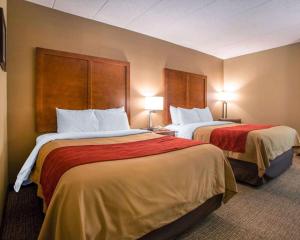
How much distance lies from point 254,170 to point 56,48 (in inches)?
130

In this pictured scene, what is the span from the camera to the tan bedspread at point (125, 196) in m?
0.99

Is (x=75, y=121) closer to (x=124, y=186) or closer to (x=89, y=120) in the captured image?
(x=89, y=120)

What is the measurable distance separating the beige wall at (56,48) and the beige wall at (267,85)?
7.57ft

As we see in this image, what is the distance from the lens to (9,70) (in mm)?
2473

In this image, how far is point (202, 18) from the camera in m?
3.06

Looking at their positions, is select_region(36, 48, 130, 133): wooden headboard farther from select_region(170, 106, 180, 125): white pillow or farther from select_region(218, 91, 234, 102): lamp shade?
select_region(218, 91, 234, 102): lamp shade

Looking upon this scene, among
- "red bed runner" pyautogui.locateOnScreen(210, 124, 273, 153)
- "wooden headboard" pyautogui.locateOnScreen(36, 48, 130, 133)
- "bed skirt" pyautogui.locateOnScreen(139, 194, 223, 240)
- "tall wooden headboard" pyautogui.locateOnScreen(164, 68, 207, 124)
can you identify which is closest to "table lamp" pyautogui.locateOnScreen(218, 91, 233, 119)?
Result: "tall wooden headboard" pyautogui.locateOnScreen(164, 68, 207, 124)

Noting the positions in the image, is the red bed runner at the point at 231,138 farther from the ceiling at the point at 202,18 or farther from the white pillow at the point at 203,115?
the ceiling at the point at 202,18

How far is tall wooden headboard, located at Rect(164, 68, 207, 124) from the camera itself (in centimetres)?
413

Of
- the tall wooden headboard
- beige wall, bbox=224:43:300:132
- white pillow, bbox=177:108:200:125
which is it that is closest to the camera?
white pillow, bbox=177:108:200:125

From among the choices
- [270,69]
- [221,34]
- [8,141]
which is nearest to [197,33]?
Result: [221,34]

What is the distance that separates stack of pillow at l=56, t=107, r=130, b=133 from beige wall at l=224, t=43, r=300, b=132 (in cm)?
362

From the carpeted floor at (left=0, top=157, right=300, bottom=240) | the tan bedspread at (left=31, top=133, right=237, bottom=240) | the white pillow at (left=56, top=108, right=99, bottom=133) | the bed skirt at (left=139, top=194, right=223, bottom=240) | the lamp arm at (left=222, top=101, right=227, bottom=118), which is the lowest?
the carpeted floor at (left=0, top=157, right=300, bottom=240)

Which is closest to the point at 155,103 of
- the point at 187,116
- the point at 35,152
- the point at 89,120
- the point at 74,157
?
the point at 187,116
